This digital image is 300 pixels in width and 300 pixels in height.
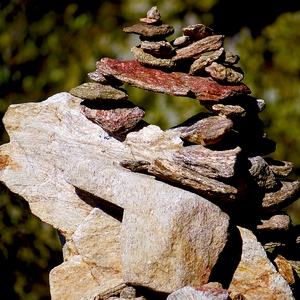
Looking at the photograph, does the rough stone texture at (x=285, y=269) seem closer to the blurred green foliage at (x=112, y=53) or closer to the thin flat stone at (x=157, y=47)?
the thin flat stone at (x=157, y=47)

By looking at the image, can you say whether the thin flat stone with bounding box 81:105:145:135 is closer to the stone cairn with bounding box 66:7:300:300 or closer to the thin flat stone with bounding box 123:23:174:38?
the stone cairn with bounding box 66:7:300:300

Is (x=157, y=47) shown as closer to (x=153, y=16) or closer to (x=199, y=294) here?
(x=153, y=16)

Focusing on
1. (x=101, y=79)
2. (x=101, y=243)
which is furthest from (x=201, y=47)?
(x=101, y=243)

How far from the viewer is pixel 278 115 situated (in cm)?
720

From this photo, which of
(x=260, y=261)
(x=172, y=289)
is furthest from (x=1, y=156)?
(x=260, y=261)

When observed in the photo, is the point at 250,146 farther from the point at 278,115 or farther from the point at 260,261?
the point at 278,115

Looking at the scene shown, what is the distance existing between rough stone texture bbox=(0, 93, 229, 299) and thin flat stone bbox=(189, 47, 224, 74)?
0.52 meters

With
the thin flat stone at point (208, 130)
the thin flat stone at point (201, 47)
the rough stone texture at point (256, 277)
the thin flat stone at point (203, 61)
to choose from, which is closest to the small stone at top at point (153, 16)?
the thin flat stone at point (201, 47)

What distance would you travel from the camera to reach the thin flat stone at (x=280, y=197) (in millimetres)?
5035

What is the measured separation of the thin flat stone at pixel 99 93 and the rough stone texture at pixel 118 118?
0.38ft

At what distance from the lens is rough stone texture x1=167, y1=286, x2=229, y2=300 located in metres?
4.39

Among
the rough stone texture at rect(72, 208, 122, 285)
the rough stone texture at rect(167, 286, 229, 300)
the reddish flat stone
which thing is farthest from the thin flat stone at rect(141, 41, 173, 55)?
the rough stone texture at rect(167, 286, 229, 300)

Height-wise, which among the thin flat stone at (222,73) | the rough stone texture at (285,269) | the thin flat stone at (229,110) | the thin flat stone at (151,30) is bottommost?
the rough stone texture at (285,269)

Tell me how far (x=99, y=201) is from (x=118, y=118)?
590 mm
